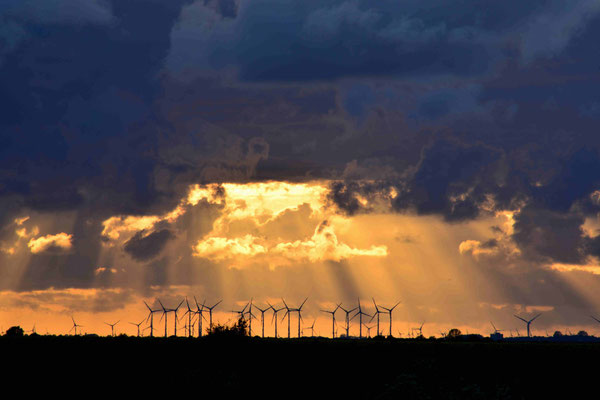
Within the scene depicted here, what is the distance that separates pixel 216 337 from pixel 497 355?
57.3 m

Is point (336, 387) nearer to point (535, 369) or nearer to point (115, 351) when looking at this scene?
point (535, 369)

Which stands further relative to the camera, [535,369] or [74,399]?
[535,369]

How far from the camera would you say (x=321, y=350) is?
14200 cm

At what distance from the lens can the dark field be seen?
372 feet

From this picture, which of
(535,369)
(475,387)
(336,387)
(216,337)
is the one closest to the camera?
(475,387)

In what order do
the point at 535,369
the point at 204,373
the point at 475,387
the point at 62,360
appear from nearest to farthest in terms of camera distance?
the point at 475,387
the point at 204,373
the point at 535,369
the point at 62,360

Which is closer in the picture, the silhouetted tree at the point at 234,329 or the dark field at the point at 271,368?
the dark field at the point at 271,368

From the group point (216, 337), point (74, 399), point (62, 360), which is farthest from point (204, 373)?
point (216, 337)

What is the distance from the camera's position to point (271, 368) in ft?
426

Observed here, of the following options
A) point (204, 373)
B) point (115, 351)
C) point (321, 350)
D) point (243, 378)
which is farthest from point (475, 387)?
point (115, 351)

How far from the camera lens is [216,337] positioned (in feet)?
566

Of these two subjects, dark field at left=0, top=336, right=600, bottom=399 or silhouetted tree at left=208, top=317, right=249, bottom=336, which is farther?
silhouetted tree at left=208, top=317, right=249, bottom=336

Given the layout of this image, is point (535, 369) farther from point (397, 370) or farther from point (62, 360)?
point (62, 360)

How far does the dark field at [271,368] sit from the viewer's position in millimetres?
113438
